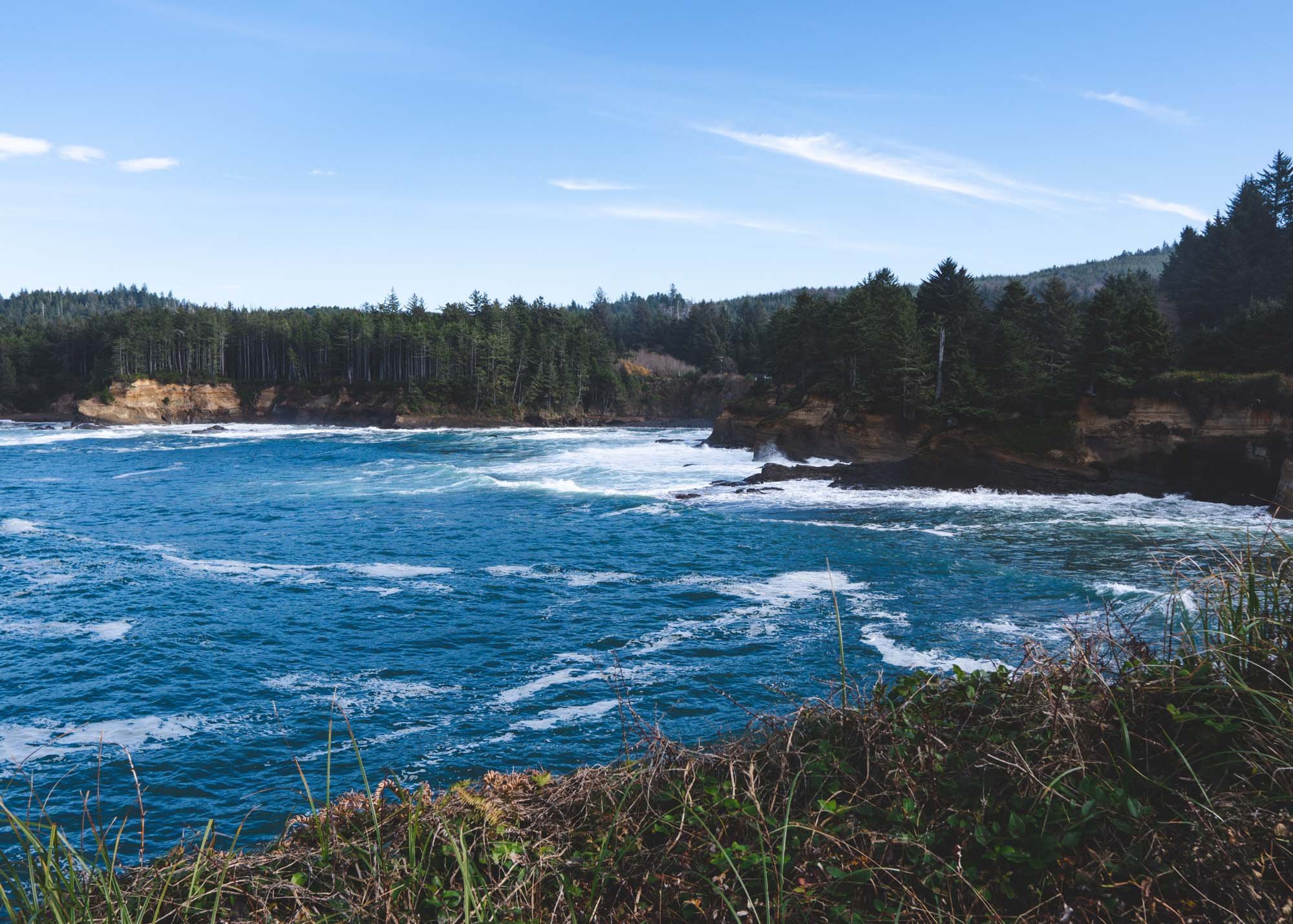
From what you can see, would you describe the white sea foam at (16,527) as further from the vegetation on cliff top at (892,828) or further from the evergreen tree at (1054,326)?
the evergreen tree at (1054,326)

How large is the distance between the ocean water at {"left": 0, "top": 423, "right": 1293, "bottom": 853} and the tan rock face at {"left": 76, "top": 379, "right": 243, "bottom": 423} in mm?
58790

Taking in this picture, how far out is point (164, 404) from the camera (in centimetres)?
10056

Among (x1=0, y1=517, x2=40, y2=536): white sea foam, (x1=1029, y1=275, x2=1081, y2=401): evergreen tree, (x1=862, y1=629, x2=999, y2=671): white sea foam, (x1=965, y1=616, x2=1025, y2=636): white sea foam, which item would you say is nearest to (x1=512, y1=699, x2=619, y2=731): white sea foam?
(x1=862, y1=629, x2=999, y2=671): white sea foam

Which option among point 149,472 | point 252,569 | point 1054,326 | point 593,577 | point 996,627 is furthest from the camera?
point 1054,326

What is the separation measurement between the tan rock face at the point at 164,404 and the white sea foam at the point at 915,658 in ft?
342

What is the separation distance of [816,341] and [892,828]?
59830 millimetres

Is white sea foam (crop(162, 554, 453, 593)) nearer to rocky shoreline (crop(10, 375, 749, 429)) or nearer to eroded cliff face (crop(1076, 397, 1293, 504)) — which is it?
eroded cliff face (crop(1076, 397, 1293, 504))

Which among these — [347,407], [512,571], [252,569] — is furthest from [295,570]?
[347,407]

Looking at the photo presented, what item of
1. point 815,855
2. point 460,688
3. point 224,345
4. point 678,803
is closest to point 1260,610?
point 815,855

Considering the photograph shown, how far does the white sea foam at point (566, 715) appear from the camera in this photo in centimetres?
1454

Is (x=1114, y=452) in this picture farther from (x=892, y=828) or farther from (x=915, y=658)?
(x=892, y=828)

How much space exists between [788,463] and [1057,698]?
4921cm

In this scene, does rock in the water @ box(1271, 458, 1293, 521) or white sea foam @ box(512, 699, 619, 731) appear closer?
white sea foam @ box(512, 699, 619, 731)

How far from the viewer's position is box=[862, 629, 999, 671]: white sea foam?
16.5 meters
